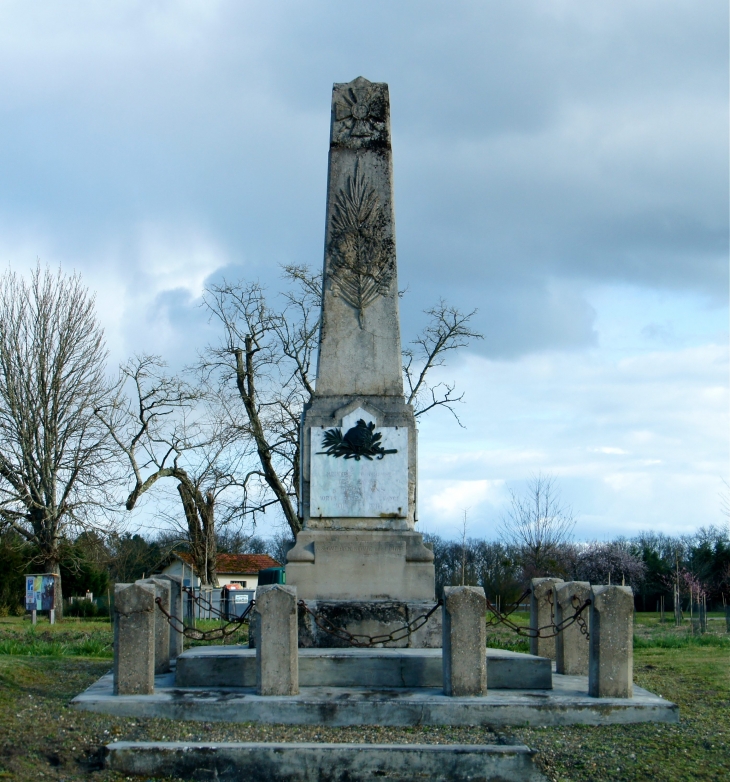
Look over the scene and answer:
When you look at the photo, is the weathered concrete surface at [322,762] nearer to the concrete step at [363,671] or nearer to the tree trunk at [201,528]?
the concrete step at [363,671]

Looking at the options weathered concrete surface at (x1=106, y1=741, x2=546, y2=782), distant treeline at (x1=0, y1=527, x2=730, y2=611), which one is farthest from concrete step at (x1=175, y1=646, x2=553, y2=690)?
distant treeline at (x1=0, y1=527, x2=730, y2=611)

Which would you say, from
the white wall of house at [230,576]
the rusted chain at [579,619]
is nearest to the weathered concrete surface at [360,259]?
the rusted chain at [579,619]

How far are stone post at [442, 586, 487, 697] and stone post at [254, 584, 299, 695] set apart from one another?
1.38 meters

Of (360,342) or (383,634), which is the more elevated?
(360,342)

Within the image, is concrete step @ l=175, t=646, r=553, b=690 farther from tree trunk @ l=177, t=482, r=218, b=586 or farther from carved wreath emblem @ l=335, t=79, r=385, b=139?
tree trunk @ l=177, t=482, r=218, b=586

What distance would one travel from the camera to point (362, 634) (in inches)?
375

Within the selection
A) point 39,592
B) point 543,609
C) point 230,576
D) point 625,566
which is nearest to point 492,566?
point 625,566

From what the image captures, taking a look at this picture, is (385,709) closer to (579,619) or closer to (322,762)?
(322,762)

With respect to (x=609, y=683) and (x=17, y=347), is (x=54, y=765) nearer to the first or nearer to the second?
(x=609, y=683)

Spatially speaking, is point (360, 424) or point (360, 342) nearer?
point (360, 424)

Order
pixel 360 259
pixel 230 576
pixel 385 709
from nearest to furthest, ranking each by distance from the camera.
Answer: pixel 385 709 < pixel 360 259 < pixel 230 576

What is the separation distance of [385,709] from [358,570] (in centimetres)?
234

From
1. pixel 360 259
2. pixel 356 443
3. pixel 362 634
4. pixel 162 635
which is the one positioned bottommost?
pixel 162 635

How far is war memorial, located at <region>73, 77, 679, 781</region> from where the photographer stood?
674 cm
